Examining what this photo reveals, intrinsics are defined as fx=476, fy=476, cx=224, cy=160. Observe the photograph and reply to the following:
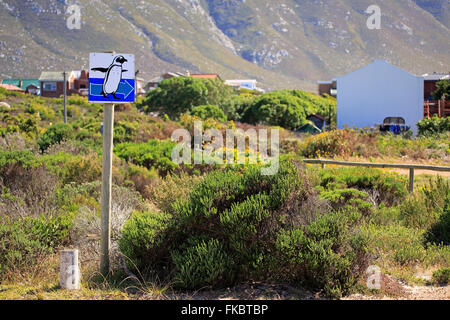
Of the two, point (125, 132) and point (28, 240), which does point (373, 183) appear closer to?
point (28, 240)

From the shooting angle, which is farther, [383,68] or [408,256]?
[383,68]

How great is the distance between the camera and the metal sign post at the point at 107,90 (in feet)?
18.0

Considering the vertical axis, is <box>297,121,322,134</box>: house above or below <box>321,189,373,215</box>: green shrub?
above

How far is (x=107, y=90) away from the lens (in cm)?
552

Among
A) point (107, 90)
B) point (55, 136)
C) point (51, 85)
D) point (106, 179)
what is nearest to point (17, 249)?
point (106, 179)

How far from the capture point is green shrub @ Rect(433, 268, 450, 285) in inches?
225

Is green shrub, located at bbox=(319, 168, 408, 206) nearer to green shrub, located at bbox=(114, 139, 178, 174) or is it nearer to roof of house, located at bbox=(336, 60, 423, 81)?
green shrub, located at bbox=(114, 139, 178, 174)

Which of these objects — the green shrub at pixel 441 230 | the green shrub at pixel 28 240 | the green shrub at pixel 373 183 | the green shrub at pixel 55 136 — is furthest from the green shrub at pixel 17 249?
the green shrub at pixel 55 136

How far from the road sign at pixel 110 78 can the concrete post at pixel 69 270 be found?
1776 mm

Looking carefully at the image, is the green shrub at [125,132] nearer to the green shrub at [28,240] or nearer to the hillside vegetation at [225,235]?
the hillside vegetation at [225,235]

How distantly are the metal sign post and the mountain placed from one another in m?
79.5

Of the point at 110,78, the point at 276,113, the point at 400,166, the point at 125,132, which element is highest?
the point at 276,113

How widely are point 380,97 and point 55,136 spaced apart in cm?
2577

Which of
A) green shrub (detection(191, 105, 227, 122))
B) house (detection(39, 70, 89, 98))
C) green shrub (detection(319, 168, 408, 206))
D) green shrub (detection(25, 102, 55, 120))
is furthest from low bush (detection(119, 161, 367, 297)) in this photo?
house (detection(39, 70, 89, 98))
